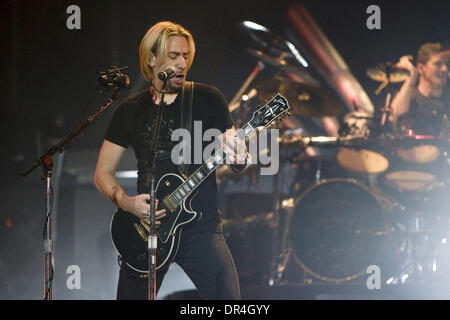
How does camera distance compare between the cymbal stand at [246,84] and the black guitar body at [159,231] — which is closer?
the black guitar body at [159,231]

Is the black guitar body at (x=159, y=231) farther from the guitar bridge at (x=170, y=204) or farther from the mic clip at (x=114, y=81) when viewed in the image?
the mic clip at (x=114, y=81)

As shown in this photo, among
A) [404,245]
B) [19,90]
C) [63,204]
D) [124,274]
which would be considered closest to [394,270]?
[404,245]

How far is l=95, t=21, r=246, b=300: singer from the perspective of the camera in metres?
3.06

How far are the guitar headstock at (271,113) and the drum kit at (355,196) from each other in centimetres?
164

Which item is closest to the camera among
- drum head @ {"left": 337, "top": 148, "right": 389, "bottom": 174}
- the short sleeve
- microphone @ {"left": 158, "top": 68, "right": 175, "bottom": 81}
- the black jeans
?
microphone @ {"left": 158, "top": 68, "right": 175, "bottom": 81}

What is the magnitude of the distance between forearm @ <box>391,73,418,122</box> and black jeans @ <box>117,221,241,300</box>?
257 cm

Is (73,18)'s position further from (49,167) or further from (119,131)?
(49,167)

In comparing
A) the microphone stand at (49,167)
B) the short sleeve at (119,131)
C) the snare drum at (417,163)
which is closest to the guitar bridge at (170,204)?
the short sleeve at (119,131)

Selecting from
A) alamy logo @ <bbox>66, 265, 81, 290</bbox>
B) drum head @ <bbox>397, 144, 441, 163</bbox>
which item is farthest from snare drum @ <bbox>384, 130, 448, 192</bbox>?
alamy logo @ <bbox>66, 265, 81, 290</bbox>

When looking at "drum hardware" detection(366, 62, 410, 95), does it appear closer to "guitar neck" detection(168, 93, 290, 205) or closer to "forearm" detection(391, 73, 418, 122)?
"forearm" detection(391, 73, 418, 122)

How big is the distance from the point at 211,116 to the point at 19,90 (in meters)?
2.46

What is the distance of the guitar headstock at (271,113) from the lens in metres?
3.26

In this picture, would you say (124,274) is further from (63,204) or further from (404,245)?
(404,245)
